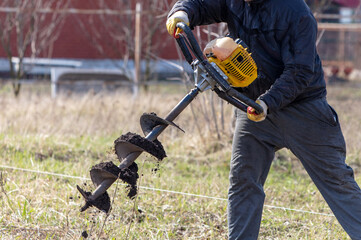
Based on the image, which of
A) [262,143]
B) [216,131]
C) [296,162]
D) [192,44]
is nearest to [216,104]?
[216,131]

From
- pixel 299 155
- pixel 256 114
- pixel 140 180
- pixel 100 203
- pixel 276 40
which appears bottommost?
pixel 140 180

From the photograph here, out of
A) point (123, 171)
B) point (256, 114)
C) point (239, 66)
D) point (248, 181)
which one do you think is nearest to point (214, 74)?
point (239, 66)

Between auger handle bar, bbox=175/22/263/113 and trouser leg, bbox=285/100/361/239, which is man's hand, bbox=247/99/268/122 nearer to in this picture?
auger handle bar, bbox=175/22/263/113

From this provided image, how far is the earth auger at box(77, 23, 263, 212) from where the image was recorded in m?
3.07

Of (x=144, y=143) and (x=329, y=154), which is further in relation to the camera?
(x=329, y=154)

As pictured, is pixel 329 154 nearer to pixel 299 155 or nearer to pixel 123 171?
pixel 299 155

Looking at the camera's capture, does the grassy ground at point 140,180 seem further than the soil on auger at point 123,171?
Yes

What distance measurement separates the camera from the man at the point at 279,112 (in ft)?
10.6

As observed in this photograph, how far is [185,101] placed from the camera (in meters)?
3.14

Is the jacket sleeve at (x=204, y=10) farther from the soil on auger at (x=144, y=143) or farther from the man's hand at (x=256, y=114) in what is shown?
the soil on auger at (x=144, y=143)

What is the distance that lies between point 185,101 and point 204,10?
74cm

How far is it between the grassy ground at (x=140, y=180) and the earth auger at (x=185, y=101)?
11 cm

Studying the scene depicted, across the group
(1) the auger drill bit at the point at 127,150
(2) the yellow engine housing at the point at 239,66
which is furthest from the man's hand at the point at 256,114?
(1) the auger drill bit at the point at 127,150

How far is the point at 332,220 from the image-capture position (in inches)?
176
